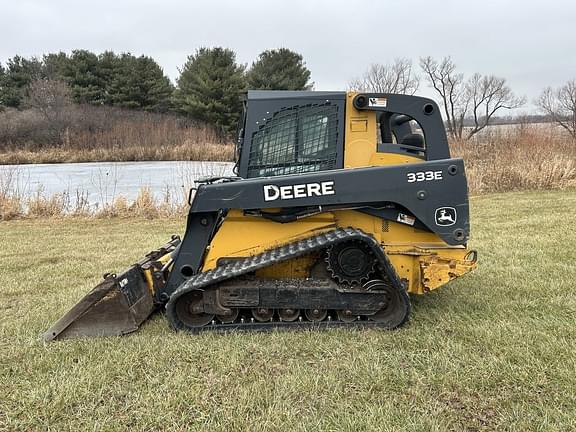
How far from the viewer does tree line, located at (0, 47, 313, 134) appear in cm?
3409

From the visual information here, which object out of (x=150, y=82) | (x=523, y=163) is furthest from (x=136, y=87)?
(x=523, y=163)

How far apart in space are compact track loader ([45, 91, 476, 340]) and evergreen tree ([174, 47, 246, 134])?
1160 inches

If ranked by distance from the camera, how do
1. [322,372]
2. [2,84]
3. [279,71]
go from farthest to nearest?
[2,84], [279,71], [322,372]

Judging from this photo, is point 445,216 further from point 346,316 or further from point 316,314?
point 316,314

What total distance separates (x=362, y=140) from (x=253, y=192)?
971 millimetres

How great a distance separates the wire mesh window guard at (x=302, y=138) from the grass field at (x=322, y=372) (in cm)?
131

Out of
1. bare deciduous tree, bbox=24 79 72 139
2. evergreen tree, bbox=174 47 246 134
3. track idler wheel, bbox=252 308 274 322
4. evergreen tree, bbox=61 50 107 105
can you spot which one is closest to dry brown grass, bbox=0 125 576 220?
track idler wheel, bbox=252 308 274 322

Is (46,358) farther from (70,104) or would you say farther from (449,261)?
(70,104)

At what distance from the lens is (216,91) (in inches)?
1348

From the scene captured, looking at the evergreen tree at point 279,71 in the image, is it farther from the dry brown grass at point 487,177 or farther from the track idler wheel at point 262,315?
the track idler wheel at point 262,315

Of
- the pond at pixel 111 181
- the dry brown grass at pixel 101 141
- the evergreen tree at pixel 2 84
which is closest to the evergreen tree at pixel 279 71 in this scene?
the dry brown grass at pixel 101 141

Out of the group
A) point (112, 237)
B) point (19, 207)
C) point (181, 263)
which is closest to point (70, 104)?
point (19, 207)

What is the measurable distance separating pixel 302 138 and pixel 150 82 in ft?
127

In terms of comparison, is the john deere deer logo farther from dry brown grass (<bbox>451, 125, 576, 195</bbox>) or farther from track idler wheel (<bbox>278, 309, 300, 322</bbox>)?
dry brown grass (<bbox>451, 125, 576, 195</bbox>)
